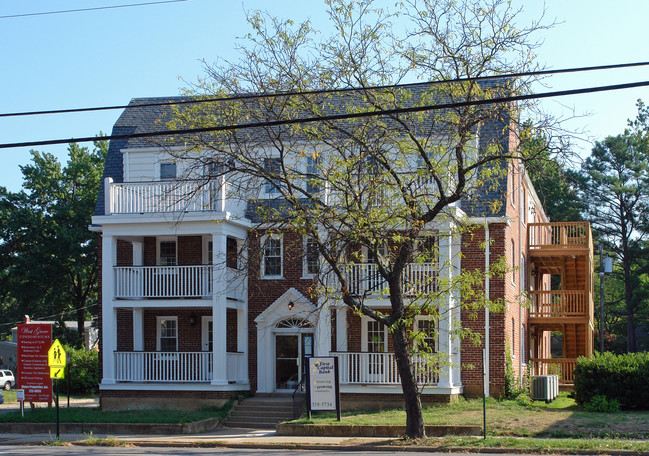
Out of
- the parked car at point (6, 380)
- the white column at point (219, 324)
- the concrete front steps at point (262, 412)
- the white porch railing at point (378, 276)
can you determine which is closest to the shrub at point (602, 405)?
the white porch railing at point (378, 276)

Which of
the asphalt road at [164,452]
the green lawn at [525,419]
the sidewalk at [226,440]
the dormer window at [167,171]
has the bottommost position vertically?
the sidewalk at [226,440]

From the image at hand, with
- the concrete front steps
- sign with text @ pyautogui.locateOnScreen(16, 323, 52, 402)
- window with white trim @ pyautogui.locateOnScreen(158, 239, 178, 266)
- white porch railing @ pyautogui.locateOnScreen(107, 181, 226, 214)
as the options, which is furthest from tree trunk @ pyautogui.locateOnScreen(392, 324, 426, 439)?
window with white trim @ pyautogui.locateOnScreen(158, 239, 178, 266)

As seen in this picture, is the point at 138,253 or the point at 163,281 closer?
the point at 163,281

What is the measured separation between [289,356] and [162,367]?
4083 millimetres

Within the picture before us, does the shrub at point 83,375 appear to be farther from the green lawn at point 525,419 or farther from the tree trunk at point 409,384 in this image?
the tree trunk at point 409,384

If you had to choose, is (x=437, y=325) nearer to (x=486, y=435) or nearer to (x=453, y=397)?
(x=453, y=397)

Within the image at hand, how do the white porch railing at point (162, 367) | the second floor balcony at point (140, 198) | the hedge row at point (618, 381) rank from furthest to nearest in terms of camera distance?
the second floor balcony at point (140, 198), the white porch railing at point (162, 367), the hedge row at point (618, 381)

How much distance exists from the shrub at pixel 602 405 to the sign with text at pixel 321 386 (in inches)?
297

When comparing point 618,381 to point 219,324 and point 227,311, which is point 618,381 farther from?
point 227,311

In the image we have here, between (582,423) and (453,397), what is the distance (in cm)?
473

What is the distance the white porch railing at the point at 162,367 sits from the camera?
2509 cm

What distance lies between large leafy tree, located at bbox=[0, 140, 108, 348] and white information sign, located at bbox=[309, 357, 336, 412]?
33209 mm

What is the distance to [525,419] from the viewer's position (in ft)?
67.5

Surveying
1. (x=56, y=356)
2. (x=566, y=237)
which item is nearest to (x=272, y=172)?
(x=56, y=356)
